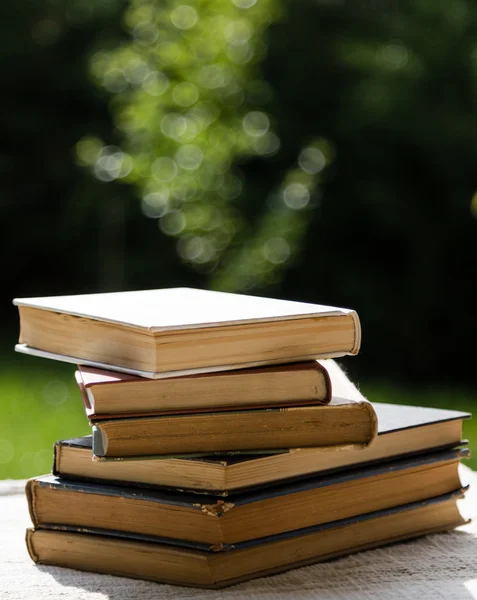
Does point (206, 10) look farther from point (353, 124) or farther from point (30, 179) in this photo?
point (30, 179)

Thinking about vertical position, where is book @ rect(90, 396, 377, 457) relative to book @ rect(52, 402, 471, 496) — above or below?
above

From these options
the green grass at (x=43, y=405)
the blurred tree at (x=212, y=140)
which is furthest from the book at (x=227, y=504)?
the blurred tree at (x=212, y=140)

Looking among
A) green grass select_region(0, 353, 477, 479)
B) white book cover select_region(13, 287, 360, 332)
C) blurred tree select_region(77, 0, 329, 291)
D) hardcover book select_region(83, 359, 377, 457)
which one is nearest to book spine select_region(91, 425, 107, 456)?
hardcover book select_region(83, 359, 377, 457)

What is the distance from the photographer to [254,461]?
2.83 ft

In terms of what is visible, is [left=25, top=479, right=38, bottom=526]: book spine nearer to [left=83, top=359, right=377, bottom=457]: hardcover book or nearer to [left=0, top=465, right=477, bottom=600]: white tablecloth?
[left=0, top=465, right=477, bottom=600]: white tablecloth

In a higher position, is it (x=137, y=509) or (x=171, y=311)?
(x=171, y=311)

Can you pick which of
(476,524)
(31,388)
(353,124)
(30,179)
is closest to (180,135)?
(353,124)

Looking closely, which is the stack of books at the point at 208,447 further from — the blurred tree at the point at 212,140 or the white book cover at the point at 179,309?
the blurred tree at the point at 212,140

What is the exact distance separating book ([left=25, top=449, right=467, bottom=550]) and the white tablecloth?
0.05 m

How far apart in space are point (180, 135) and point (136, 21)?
585mm

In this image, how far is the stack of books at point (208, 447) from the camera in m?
0.83

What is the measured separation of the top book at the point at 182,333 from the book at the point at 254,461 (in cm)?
9

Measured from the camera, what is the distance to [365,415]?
0.89m

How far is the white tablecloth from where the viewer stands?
2.73 feet
